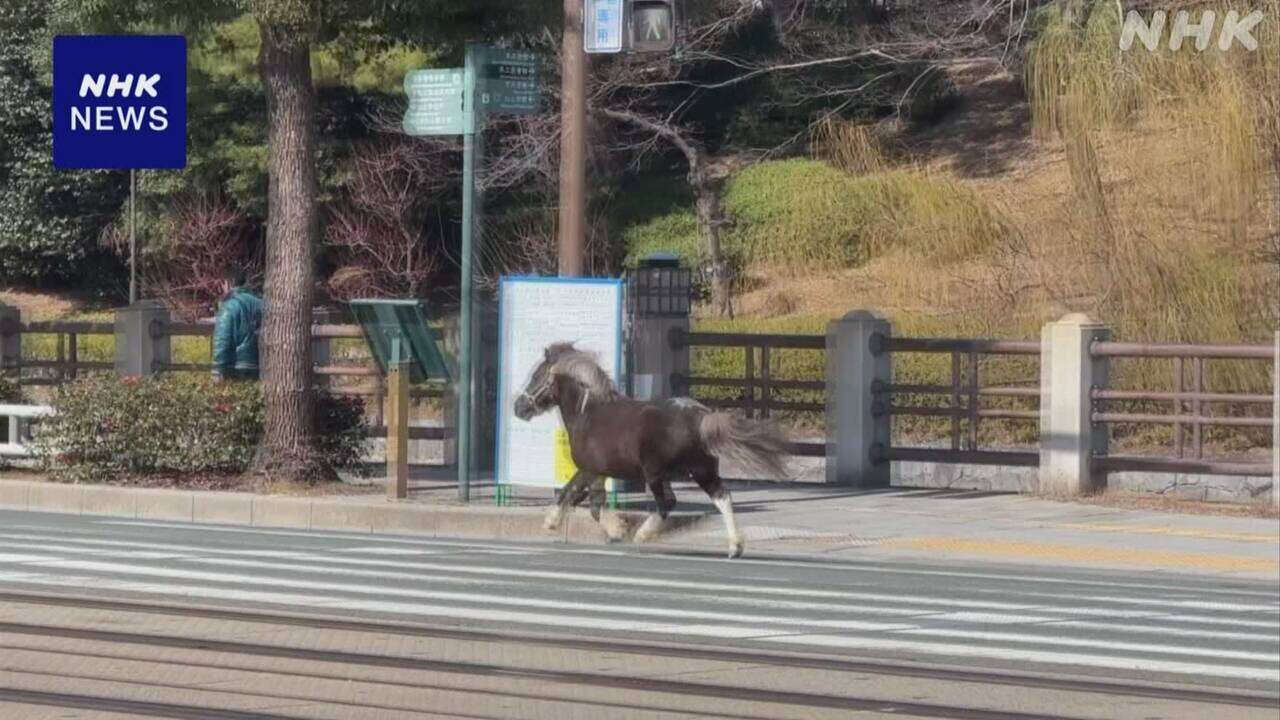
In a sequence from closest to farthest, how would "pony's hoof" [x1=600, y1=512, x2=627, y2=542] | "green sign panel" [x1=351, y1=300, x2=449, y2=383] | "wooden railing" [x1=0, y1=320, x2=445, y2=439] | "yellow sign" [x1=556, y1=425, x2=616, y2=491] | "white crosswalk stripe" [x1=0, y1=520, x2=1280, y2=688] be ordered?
"white crosswalk stripe" [x1=0, y1=520, x2=1280, y2=688] < "pony's hoof" [x1=600, y1=512, x2=627, y2=542] < "yellow sign" [x1=556, y1=425, x2=616, y2=491] < "green sign panel" [x1=351, y1=300, x2=449, y2=383] < "wooden railing" [x1=0, y1=320, x2=445, y2=439]

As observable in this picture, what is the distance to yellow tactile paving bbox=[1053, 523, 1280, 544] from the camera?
16906 millimetres

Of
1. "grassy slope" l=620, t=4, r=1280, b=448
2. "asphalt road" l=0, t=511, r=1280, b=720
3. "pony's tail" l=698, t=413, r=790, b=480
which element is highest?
"grassy slope" l=620, t=4, r=1280, b=448

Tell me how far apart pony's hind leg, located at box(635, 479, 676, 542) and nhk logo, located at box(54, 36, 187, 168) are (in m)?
9.55

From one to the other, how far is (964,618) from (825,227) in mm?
24735

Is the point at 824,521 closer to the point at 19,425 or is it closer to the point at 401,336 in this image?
the point at 401,336

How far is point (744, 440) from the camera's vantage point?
15375 millimetres

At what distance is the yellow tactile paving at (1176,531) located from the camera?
16.9 metres

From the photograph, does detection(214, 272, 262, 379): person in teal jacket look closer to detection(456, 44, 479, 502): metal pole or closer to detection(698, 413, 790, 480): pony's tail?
detection(456, 44, 479, 502): metal pole

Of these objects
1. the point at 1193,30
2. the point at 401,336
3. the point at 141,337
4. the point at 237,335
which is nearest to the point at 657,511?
the point at 401,336

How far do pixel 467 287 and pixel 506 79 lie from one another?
182 cm

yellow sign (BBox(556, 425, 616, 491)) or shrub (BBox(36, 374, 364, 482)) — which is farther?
shrub (BBox(36, 374, 364, 482))

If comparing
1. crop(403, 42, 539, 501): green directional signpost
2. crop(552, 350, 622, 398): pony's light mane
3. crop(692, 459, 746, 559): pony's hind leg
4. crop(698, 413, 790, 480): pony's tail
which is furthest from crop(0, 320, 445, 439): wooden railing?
crop(698, 413, 790, 480): pony's tail

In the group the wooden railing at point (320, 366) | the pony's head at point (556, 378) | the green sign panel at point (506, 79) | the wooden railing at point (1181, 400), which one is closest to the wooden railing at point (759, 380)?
the wooden railing at point (320, 366)

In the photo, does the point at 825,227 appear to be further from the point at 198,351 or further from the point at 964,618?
the point at 964,618
